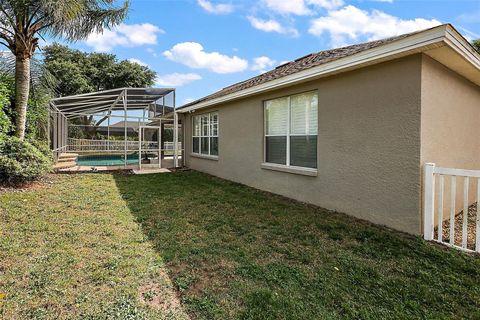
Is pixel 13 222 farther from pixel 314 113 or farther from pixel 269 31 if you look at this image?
pixel 269 31

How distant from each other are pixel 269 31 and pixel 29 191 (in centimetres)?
1322

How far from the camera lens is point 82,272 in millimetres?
3242

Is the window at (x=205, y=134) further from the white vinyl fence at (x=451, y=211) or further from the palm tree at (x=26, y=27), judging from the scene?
the white vinyl fence at (x=451, y=211)

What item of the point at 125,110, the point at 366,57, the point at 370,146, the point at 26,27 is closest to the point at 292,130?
the point at 370,146

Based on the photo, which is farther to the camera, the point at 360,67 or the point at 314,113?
the point at 314,113

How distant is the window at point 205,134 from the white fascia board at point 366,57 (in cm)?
403

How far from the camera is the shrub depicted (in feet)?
24.8

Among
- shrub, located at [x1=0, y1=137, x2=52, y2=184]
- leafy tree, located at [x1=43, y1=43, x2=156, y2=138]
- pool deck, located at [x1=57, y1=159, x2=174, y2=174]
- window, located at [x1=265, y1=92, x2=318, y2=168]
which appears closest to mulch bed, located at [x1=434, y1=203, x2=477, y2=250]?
window, located at [x1=265, y1=92, x2=318, y2=168]

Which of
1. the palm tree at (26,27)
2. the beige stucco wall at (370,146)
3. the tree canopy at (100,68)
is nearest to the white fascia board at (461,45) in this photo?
the beige stucco wall at (370,146)

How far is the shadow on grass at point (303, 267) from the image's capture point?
104 inches

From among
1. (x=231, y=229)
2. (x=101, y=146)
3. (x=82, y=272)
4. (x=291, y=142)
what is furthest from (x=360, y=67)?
(x=101, y=146)

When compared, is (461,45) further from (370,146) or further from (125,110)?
(125,110)

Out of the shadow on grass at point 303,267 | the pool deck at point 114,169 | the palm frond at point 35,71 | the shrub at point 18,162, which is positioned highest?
the palm frond at point 35,71

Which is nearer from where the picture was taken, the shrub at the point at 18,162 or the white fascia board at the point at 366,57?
the white fascia board at the point at 366,57
